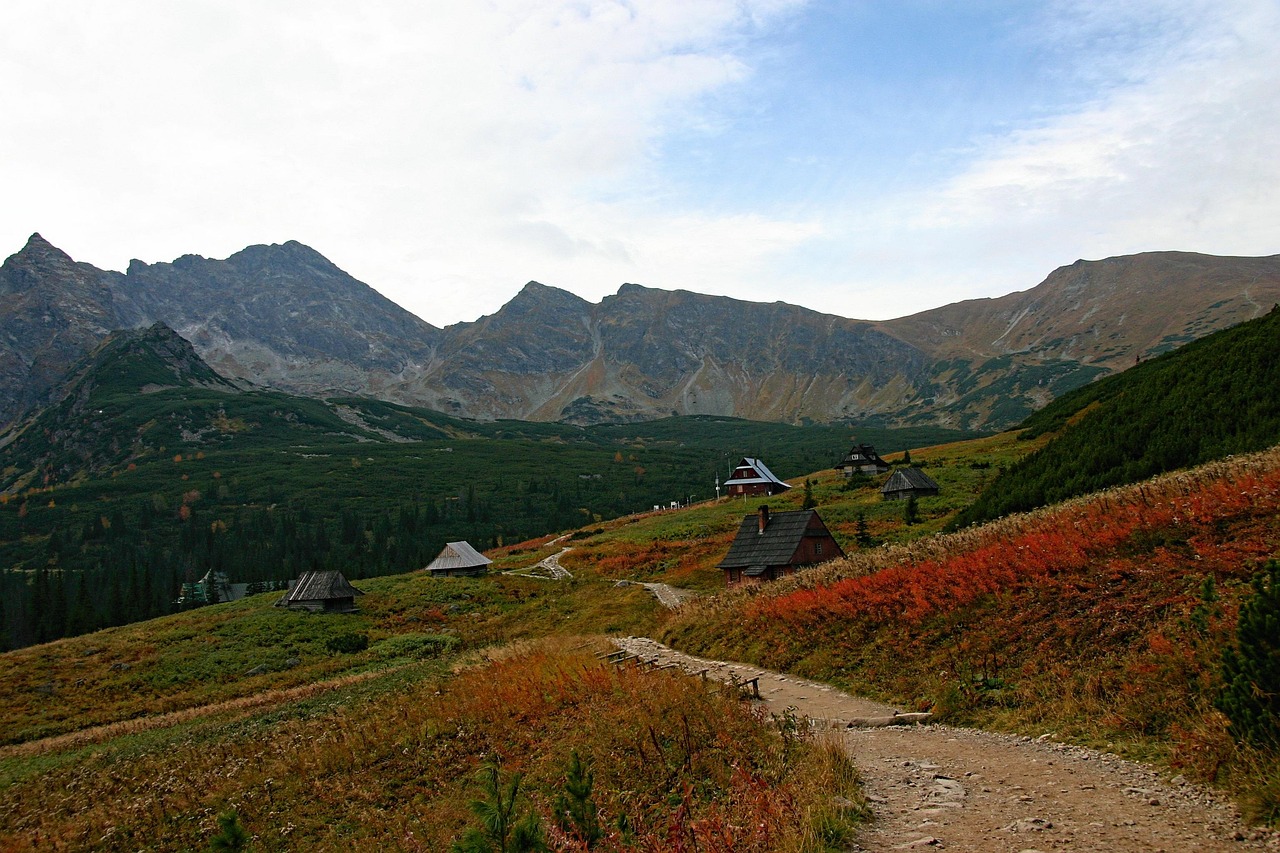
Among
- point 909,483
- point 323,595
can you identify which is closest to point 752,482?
point 909,483

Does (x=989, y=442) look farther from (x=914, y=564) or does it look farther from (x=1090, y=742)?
(x=1090, y=742)

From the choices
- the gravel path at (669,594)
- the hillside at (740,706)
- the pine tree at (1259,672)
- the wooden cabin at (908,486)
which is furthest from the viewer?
the wooden cabin at (908,486)

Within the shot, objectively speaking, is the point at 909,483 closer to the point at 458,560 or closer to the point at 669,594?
the point at 669,594

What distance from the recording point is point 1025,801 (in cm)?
929

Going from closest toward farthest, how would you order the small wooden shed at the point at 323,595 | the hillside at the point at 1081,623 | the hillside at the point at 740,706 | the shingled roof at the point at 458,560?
the hillside at the point at 1081,623 → the hillside at the point at 740,706 → the small wooden shed at the point at 323,595 → the shingled roof at the point at 458,560

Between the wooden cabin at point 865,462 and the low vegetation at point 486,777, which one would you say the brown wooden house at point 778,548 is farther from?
the wooden cabin at point 865,462

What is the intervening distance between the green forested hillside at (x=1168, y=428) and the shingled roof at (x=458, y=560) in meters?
59.7

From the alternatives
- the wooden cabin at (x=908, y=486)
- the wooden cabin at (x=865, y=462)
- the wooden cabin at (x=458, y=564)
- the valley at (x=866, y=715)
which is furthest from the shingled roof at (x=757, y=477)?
the valley at (x=866, y=715)

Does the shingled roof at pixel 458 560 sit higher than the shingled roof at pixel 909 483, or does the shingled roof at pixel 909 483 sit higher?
the shingled roof at pixel 909 483

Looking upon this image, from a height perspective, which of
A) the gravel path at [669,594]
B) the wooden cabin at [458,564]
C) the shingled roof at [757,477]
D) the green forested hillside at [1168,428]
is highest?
the green forested hillside at [1168,428]

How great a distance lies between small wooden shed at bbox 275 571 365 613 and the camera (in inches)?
2726

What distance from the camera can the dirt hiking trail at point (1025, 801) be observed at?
771 cm

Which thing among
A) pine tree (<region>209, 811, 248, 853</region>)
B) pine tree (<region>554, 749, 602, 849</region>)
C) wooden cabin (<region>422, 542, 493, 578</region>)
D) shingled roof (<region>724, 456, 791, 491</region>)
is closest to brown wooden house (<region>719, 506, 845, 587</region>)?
pine tree (<region>554, 749, 602, 849</region>)

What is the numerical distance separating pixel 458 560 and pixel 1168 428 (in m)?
72.7
